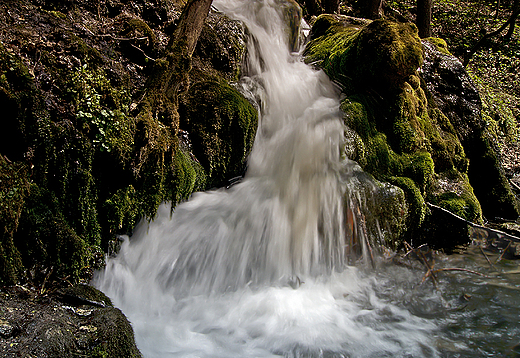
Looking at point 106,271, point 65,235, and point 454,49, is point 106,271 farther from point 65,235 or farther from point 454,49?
point 454,49

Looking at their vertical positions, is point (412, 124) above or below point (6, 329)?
above

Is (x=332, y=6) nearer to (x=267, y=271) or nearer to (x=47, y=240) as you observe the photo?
(x=267, y=271)

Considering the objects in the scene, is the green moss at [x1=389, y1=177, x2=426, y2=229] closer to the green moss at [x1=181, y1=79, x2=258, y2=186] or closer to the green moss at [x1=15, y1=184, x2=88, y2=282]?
the green moss at [x1=181, y1=79, x2=258, y2=186]

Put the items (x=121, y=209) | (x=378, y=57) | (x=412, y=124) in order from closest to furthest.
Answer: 1. (x=121, y=209)
2. (x=378, y=57)
3. (x=412, y=124)

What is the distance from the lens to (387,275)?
442cm

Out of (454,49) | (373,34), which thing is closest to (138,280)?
(373,34)

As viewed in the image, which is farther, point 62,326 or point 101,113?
point 101,113

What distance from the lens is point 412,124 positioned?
573 cm

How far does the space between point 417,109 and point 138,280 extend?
206 inches

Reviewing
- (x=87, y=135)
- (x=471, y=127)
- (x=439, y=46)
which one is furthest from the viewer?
(x=439, y=46)

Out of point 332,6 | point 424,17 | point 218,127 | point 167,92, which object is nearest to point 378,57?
point 218,127

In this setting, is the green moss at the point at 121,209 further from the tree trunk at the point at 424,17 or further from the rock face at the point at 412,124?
the tree trunk at the point at 424,17

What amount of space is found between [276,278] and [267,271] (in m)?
0.13

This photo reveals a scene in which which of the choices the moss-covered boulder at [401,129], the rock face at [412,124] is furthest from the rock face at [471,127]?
the moss-covered boulder at [401,129]
